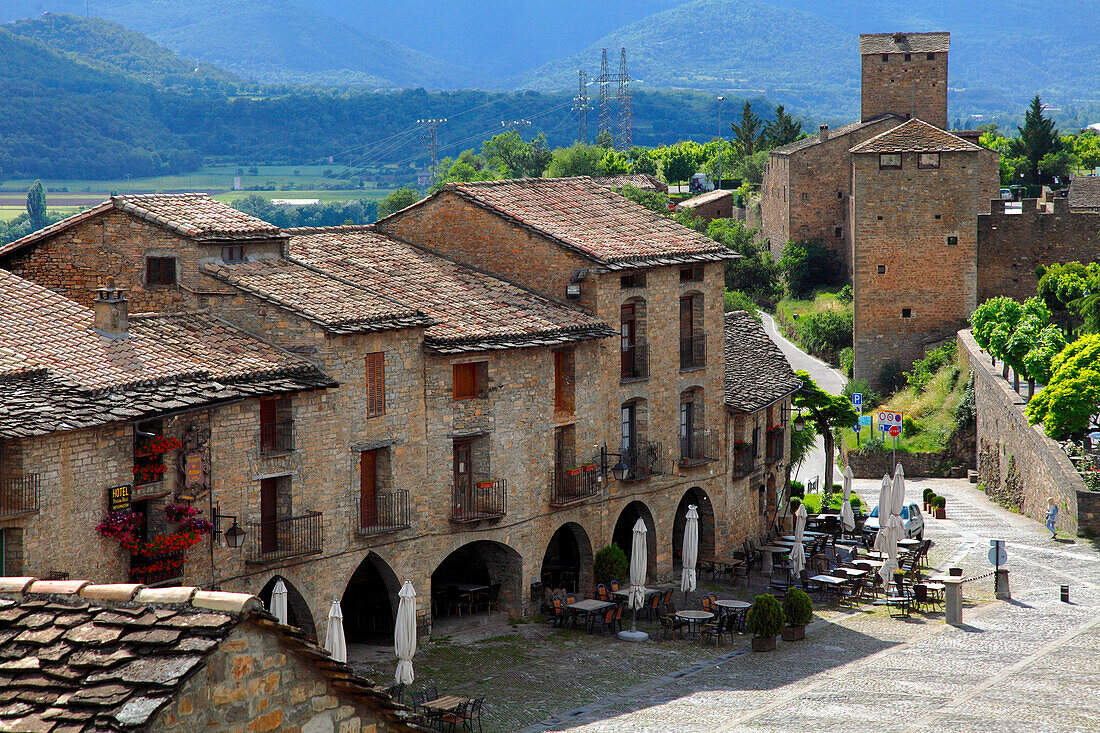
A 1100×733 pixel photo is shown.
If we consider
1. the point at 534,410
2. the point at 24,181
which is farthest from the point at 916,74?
the point at 24,181

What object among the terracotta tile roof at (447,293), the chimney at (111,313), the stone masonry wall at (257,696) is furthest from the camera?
the terracotta tile roof at (447,293)

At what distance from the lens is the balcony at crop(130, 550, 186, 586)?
24906 mm

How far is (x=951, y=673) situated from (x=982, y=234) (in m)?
39.7

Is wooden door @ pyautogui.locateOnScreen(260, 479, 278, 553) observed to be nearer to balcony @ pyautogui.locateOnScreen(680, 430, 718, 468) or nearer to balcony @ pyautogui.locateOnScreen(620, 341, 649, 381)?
balcony @ pyautogui.locateOnScreen(620, 341, 649, 381)

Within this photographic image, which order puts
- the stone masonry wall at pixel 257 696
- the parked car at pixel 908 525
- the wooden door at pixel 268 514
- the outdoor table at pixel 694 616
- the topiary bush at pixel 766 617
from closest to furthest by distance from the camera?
the stone masonry wall at pixel 257 696 → the wooden door at pixel 268 514 → the topiary bush at pixel 766 617 → the outdoor table at pixel 694 616 → the parked car at pixel 908 525

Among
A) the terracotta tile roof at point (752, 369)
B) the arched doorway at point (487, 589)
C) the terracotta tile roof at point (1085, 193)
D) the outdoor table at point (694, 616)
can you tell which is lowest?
the outdoor table at point (694, 616)

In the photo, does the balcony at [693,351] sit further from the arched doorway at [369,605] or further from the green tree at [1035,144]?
the green tree at [1035,144]

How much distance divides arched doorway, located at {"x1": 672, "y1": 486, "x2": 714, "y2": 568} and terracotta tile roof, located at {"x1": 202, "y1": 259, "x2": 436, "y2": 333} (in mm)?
12107

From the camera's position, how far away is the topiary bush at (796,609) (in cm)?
3139

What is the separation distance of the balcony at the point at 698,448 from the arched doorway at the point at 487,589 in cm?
699

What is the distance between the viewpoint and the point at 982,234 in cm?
6488

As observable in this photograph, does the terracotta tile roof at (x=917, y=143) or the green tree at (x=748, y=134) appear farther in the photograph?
the green tree at (x=748, y=134)

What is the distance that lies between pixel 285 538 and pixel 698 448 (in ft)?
Result: 46.7

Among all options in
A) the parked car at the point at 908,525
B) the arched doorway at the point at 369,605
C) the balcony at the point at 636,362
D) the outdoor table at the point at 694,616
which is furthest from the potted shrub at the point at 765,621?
the parked car at the point at 908,525
